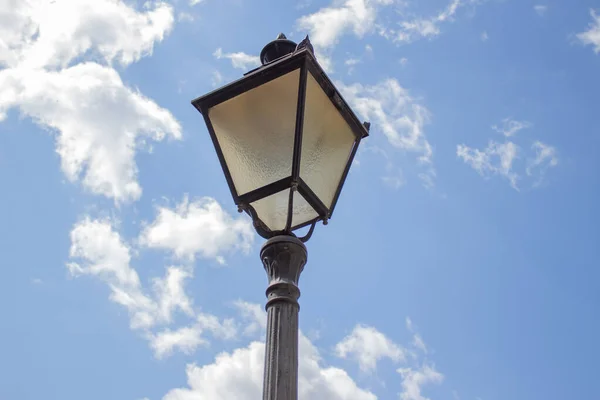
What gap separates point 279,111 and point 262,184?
1.72 ft

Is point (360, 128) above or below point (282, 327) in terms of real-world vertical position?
above

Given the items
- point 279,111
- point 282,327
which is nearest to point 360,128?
point 279,111

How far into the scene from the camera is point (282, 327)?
214 inches

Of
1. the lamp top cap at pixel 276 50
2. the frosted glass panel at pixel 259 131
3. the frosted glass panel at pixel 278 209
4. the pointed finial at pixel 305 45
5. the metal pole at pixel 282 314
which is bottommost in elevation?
the metal pole at pixel 282 314

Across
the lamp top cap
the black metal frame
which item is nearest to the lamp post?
the black metal frame

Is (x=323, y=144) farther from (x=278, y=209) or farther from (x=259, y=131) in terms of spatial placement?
(x=278, y=209)

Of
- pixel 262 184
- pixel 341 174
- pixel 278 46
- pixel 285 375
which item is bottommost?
pixel 285 375

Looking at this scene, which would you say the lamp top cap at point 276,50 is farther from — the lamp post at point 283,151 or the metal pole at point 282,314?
the metal pole at point 282,314

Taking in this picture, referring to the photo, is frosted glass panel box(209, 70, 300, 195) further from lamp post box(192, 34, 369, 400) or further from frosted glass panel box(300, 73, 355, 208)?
frosted glass panel box(300, 73, 355, 208)

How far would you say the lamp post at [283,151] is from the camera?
19.1 ft

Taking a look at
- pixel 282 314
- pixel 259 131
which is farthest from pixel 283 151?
pixel 282 314

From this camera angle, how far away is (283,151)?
5930 mm

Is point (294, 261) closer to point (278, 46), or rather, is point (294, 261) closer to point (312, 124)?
point (312, 124)

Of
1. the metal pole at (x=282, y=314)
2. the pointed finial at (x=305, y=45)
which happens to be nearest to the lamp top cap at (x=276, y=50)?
the pointed finial at (x=305, y=45)
